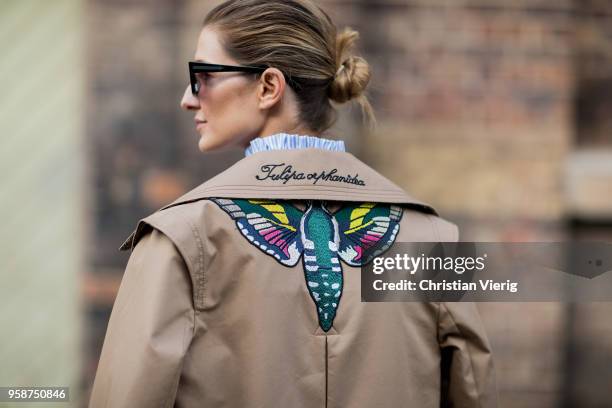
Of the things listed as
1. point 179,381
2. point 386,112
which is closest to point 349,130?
point 386,112

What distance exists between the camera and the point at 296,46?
2361 mm

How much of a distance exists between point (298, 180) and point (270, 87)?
24cm

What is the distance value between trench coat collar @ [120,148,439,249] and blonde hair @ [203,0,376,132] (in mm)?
131

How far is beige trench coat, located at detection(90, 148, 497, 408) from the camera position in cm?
204

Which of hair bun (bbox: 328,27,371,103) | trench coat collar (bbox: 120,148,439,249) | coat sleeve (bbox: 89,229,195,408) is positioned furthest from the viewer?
hair bun (bbox: 328,27,371,103)

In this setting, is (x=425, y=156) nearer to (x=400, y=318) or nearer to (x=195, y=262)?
(x=400, y=318)

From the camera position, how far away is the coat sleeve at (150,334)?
79.0 inches

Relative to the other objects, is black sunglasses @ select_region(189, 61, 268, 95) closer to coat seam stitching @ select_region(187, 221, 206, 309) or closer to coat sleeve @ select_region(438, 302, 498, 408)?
coat seam stitching @ select_region(187, 221, 206, 309)

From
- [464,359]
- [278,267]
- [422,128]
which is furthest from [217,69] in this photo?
[422,128]

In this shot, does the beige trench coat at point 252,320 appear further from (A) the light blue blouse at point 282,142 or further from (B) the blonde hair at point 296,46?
(B) the blonde hair at point 296,46

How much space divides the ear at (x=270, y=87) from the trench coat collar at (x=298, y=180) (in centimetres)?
13

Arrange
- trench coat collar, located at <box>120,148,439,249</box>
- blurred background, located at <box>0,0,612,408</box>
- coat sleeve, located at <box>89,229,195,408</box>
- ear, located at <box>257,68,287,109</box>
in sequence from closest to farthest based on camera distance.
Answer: coat sleeve, located at <box>89,229,195,408</box> < trench coat collar, located at <box>120,148,439,249</box> < ear, located at <box>257,68,287,109</box> < blurred background, located at <box>0,0,612,408</box>

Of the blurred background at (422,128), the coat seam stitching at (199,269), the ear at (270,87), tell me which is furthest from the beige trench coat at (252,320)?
the blurred background at (422,128)

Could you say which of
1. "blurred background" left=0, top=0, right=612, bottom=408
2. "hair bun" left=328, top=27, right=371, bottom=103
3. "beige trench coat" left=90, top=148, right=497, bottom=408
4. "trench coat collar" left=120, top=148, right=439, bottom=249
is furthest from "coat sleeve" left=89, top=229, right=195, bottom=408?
"blurred background" left=0, top=0, right=612, bottom=408
